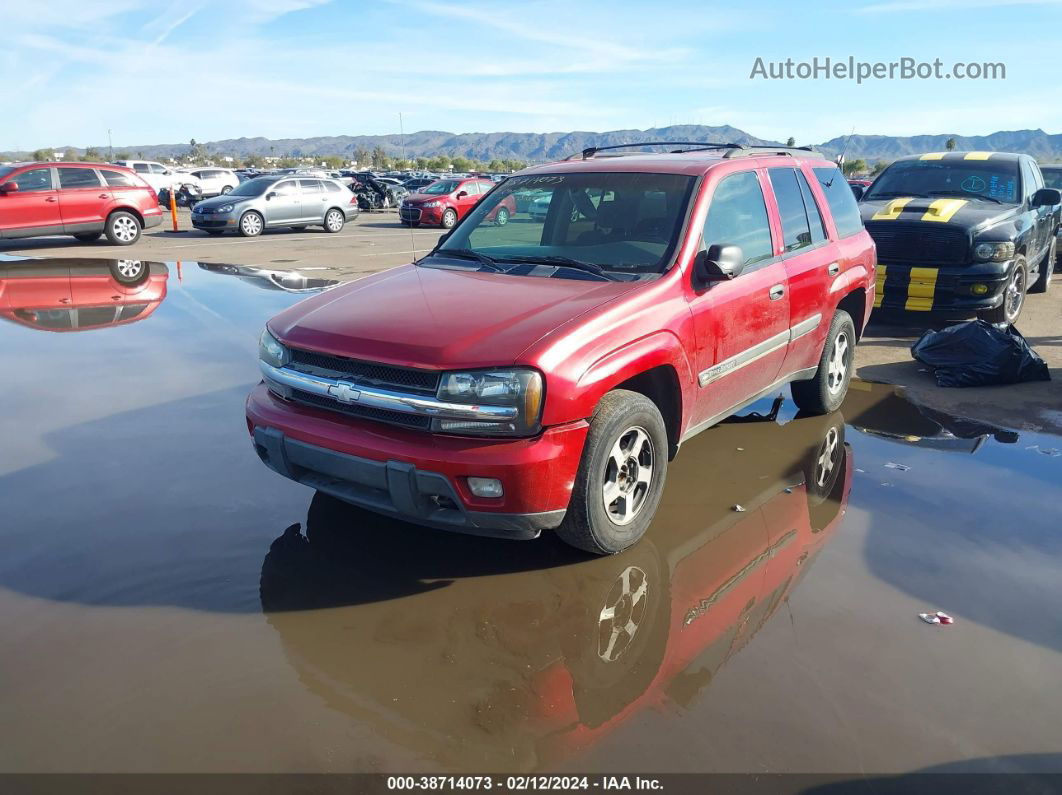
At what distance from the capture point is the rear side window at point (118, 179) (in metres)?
17.4

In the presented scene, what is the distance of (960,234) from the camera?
888 cm

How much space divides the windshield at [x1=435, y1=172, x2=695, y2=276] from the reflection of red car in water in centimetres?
598

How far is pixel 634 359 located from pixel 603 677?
56.2 inches

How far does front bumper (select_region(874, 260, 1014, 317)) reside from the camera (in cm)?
883

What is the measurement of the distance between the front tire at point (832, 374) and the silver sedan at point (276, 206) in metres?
17.3

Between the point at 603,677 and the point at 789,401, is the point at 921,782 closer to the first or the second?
the point at 603,677

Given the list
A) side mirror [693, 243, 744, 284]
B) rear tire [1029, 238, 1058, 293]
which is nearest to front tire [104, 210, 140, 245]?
side mirror [693, 243, 744, 284]

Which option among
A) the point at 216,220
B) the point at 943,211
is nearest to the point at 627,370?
the point at 943,211

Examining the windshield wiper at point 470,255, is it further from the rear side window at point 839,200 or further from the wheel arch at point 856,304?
the wheel arch at point 856,304

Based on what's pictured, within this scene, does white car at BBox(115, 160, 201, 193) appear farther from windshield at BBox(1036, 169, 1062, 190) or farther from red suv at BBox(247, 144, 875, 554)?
red suv at BBox(247, 144, 875, 554)

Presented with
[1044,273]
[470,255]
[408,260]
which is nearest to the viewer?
[470,255]

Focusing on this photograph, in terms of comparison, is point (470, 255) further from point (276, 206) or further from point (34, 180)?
point (276, 206)

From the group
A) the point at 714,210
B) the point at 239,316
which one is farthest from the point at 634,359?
the point at 239,316

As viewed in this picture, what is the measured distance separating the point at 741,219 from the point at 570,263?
3.75ft
